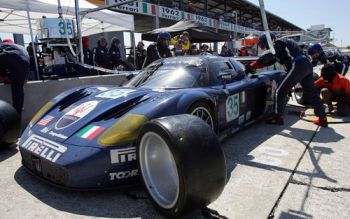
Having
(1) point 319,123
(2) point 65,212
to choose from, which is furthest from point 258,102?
(2) point 65,212

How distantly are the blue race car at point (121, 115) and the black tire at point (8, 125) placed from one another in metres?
0.51

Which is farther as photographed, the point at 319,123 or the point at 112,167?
the point at 319,123

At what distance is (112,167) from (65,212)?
1.51ft

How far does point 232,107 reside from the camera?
13.0 ft

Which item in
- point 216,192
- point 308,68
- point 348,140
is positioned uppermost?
point 308,68

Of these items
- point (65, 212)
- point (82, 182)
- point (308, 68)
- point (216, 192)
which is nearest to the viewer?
point (216, 192)

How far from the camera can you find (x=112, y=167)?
8.37 feet

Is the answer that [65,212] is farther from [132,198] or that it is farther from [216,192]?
[216,192]

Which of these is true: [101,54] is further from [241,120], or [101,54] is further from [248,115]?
[241,120]

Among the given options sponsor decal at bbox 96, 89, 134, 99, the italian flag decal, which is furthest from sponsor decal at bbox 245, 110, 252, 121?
the italian flag decal

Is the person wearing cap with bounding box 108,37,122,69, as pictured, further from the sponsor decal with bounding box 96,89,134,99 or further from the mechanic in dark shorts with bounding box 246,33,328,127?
the sponsor decal with bounding box 96,89,134,99

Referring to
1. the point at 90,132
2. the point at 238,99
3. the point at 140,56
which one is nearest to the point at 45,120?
the point at 90,132

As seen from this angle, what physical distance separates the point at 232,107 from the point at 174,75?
2.63 feet

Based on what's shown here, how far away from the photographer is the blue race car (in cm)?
254
